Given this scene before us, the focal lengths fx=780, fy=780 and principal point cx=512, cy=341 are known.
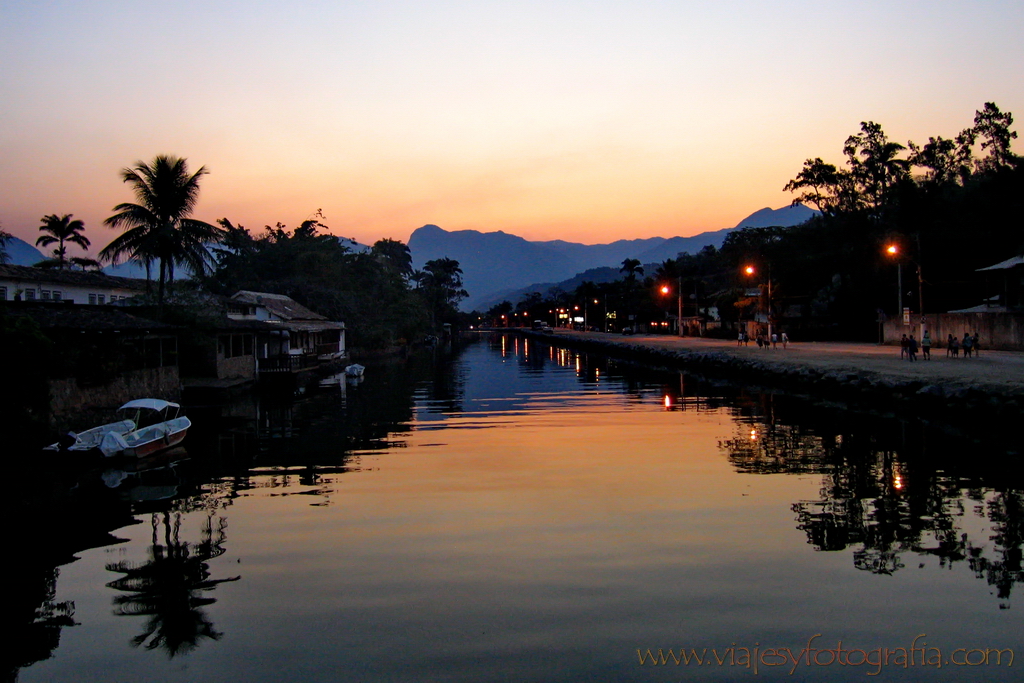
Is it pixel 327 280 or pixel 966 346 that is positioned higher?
pixel 327 280

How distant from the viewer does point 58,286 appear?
188ft

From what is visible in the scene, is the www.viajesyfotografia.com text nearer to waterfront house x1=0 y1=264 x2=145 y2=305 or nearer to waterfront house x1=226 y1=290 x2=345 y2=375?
waterfront house x1=226 y1=290 x2=345 y2=375

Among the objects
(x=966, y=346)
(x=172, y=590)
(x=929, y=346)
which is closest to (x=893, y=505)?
(x=172, y=590)

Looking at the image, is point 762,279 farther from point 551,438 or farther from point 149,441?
point 149,441

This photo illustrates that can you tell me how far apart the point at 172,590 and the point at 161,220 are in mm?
34822

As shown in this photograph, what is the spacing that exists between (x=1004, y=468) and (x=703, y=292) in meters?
112

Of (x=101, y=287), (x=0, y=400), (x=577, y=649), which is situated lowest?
(x=577, y=649)

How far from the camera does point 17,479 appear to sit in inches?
771

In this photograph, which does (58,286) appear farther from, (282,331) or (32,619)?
(32,619)

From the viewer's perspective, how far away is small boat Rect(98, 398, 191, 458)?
829 inches

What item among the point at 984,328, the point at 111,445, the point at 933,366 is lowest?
the point at 111,445

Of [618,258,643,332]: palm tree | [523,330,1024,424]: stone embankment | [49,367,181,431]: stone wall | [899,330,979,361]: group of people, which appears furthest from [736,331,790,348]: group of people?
[618,258,643,332]: palm tree

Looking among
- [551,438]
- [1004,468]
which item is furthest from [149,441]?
[1004,468]

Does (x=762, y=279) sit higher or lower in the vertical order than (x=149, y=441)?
higher
